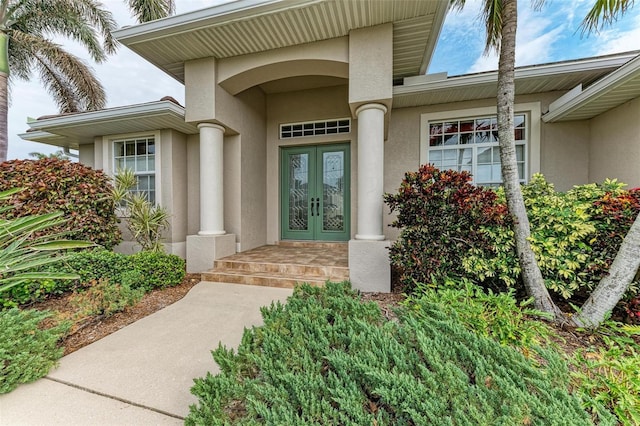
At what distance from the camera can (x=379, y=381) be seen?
1.52 metres

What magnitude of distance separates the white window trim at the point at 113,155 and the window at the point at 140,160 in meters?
0.08

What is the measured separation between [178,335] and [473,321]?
3.22 m

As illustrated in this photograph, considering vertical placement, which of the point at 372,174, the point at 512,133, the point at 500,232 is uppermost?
the point at 512,133

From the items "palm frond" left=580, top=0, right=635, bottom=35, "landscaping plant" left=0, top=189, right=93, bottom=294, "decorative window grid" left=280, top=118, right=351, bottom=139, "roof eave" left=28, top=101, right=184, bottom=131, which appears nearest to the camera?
"landscaping plant" left=0, top=189, right=93, bottom=294

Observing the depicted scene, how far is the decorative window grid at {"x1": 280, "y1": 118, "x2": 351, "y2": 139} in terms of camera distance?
682 centimetres

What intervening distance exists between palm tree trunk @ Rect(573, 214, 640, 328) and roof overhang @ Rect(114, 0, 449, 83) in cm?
374

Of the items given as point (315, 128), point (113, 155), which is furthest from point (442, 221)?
point (113, 155)

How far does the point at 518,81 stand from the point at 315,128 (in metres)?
4.49

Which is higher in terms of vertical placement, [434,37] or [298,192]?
[434,37]

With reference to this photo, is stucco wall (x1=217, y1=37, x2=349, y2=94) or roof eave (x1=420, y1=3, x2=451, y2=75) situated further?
stucco wall (x1=217, y1=37, x2=349, y2=94)

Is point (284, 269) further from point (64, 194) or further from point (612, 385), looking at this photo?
point (64, 194)

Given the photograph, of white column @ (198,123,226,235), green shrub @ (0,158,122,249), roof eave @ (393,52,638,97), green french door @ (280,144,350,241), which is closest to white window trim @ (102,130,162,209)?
green shrub @ (0,158,122,249)

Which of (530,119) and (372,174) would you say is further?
(530,119)

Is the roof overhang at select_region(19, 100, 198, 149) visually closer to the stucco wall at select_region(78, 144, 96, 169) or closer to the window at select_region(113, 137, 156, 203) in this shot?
the window at select_region(113, 137, 156, 203)
